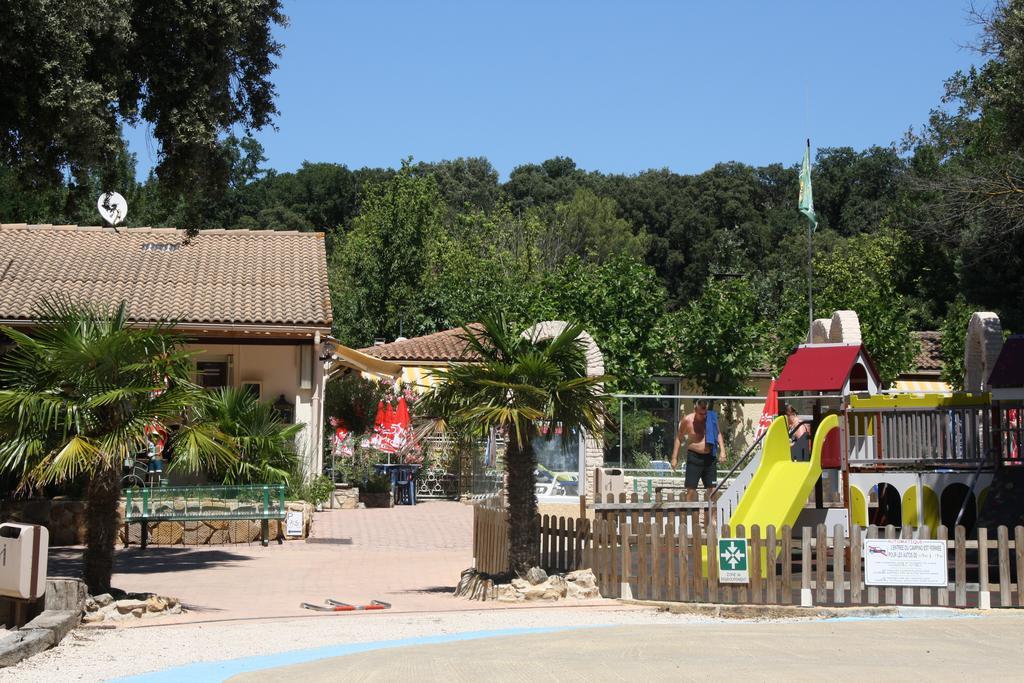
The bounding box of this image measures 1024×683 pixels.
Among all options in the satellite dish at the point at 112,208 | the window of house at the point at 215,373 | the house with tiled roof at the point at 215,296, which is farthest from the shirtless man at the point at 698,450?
the satellite dish at the point at 112,208

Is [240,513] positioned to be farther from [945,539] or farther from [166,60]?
[945,539]

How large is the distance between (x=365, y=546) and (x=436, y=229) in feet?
126

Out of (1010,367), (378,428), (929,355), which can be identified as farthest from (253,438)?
(929,355)

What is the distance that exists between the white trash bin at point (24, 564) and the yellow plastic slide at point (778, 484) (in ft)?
24.5

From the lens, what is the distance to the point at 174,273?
24.2 m

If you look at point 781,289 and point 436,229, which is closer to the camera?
point 436,229

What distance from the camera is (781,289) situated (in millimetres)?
61438

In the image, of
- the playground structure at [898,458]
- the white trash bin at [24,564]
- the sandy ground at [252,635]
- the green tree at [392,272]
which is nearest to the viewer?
the sandy ground at [252,635]

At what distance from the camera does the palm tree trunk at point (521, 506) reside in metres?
12.6

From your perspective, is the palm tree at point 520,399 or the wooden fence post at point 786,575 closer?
the wooden fence post at point 786,575

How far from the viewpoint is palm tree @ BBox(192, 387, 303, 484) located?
1858cm

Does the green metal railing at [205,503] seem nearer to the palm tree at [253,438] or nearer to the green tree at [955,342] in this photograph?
the palm tree at [253,438]

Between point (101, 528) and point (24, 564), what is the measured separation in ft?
4.46

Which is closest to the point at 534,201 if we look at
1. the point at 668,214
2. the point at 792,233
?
the point at 668,214
